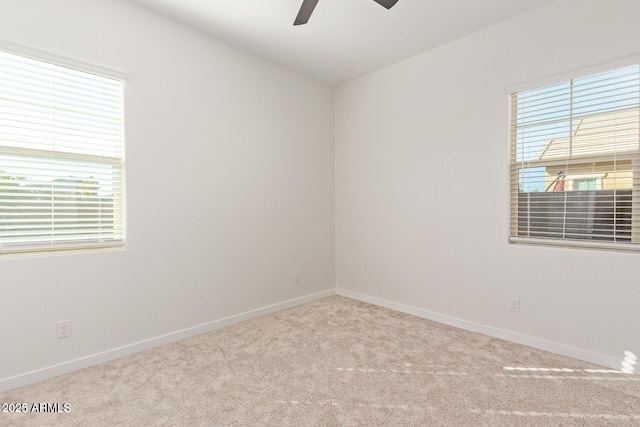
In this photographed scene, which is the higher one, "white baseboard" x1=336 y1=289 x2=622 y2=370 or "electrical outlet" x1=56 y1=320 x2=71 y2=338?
"electrical outlet" x1=56 y1=320 x2=71 y2=338

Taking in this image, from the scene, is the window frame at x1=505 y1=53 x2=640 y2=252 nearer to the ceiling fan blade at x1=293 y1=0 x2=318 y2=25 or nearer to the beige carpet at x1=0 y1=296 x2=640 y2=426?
the beige carpet at x1=0 y1=296 x2=640 y2=426

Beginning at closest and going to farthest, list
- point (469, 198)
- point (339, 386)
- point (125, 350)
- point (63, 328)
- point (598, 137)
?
point (339, 386)
point (63, 328)
point (598, 137)
point (125, 350)
point (469, 198)

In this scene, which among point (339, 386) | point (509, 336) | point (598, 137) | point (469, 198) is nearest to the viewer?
point (339, 386)

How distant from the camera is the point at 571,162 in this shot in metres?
2.62

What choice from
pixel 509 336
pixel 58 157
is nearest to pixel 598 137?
pixel 509 336

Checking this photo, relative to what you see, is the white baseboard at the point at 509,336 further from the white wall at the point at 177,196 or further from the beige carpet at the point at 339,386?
the white wall at the point at 177,196

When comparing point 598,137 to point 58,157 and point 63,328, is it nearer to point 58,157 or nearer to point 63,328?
point 58,157

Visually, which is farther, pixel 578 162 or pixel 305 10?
pixel 578 162

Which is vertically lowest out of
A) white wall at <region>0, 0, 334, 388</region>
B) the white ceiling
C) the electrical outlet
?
the electrical outlet

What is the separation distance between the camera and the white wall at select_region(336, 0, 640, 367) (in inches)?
95.7

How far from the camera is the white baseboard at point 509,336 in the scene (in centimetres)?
242

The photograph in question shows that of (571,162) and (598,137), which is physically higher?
(598,137)

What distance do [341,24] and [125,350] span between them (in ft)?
10.7

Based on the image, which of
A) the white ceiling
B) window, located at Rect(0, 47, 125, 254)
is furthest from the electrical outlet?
the white ceiling
